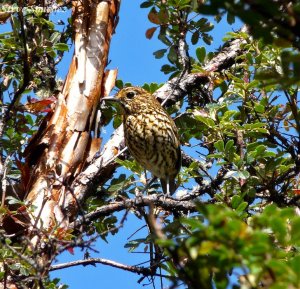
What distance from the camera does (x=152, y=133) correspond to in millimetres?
5066

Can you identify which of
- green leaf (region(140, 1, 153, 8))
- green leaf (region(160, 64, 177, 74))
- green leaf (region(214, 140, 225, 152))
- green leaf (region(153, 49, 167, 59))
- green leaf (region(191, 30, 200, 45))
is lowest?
green leaf (region(214, 140, 225, 152))

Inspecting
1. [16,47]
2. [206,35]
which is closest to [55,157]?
[16,47]

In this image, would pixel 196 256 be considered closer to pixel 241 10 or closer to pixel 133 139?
pixel 241 10

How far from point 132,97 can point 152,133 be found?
0.33 m

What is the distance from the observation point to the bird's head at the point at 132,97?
16.5 feet

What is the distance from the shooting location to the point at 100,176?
13.5 feet

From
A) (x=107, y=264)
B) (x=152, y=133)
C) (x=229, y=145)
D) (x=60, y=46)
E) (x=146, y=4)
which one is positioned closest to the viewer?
(x=107, y=264)

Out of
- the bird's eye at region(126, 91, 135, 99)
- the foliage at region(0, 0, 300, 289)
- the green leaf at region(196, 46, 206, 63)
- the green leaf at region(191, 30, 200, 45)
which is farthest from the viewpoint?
the bird's eye at region(126, 91, 135, 99)

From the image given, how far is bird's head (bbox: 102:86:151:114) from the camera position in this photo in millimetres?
5043

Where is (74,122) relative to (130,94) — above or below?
below

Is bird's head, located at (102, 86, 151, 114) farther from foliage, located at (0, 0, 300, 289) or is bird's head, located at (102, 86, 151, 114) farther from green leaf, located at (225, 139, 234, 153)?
green leaf, located at (225, 139, 234, 153)

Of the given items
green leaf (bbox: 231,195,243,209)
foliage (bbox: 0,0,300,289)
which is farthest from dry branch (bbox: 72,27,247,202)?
green leaf (bbox: 231,195,243,209)

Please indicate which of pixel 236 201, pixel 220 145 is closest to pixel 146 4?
pixel 220 145

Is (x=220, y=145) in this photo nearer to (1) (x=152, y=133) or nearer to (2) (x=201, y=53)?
(2) (x=201, y=53)
